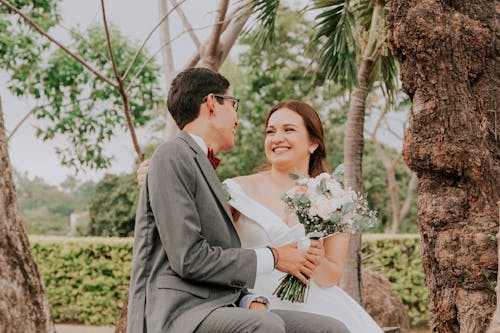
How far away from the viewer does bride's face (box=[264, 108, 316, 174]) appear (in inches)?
154

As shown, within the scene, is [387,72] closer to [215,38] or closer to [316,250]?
[215,38]

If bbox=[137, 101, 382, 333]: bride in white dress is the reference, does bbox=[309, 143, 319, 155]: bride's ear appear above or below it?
above

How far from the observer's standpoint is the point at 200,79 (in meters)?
3.05

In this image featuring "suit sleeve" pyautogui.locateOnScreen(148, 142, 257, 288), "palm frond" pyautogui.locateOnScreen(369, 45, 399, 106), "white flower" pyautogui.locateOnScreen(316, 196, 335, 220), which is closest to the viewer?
"suit sleeve" pyautogui.locateOnScreen(148, 142, 257, 288)

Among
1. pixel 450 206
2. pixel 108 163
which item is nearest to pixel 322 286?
pixel 450 206

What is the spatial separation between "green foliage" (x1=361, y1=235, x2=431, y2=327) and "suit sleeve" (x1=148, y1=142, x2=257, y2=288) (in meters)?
10.1

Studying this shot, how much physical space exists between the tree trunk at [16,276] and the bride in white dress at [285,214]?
4.80ft

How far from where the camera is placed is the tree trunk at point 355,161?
27.0 ft

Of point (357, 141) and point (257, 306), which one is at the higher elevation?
point (357, 141)

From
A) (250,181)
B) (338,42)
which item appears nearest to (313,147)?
(250,181)

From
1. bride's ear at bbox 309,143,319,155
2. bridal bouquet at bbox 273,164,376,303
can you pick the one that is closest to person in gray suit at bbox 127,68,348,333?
bridal bouquet at bbox 273,164,376,303

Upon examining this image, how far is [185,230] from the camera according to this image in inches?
105

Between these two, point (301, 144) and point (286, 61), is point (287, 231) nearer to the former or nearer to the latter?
point (301, 144)

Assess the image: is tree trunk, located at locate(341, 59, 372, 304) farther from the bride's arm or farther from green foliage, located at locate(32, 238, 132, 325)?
green foliage, located at locate(32, 238, 132, 325)
